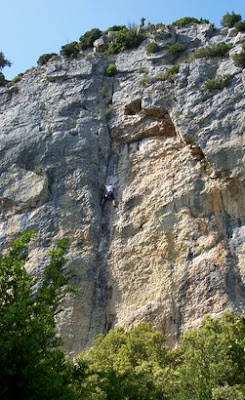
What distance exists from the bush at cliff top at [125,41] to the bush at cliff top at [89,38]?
1.90 metres

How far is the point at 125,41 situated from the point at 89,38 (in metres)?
2.94

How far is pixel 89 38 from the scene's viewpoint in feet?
104

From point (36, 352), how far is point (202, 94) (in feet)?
55.8

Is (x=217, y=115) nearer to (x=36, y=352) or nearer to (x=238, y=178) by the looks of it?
(x=238, y=178)

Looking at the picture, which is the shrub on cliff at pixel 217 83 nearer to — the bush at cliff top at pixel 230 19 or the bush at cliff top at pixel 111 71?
the bush at cliff top at pixel 111 71

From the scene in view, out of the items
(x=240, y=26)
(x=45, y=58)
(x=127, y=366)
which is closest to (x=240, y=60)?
(x=240, y=26)

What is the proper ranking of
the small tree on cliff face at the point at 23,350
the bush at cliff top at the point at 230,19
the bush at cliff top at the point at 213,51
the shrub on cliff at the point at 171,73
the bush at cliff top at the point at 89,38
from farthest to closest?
the bush at cliff top at the point at 89,38
the bush at cliff top at the point at 230,19
the bush at cliff top at the point at 213,51
the shrub on cliff at the point at 171,73
the small tree on cliff face at the point at 23,350

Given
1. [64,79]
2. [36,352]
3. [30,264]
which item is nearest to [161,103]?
[64,79]

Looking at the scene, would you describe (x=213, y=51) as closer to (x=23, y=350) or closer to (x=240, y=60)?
(x=240, y=60)

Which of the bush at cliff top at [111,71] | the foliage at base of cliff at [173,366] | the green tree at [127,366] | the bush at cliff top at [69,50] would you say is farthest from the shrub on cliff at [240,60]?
the green tree at [127,366]

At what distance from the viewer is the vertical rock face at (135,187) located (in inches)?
775

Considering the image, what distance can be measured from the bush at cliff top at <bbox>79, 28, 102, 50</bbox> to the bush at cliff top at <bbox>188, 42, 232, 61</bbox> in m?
7.68

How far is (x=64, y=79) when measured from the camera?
28.2m

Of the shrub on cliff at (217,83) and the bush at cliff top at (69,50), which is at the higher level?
the bush at cliff top at (69,50)
